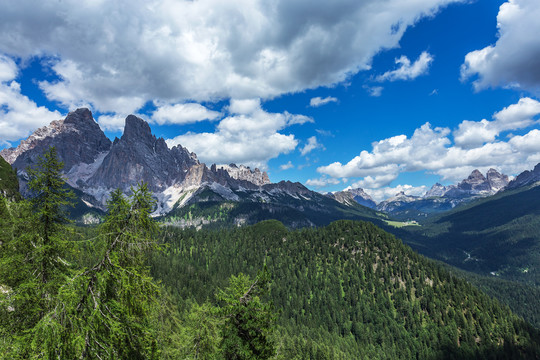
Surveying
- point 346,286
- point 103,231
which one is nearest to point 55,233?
point 103,231

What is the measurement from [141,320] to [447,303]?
595 feet

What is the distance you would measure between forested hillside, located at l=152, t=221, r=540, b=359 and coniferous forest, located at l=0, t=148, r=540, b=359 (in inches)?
28.0

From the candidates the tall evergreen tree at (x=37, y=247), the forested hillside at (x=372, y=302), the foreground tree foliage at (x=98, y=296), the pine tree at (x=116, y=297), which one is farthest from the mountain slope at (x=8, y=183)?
the pine tree at (x=116, y=297)

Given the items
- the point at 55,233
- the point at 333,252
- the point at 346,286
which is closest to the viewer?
the point at 55,233

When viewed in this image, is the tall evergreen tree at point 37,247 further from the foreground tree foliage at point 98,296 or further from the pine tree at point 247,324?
the pine tree at point 247,324

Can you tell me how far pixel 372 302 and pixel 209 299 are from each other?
94.8m

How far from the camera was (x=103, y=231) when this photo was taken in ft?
40.1

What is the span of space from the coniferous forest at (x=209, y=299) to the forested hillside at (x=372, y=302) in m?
0.71

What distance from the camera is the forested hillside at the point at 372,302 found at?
125562 mm

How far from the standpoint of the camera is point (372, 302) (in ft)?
497

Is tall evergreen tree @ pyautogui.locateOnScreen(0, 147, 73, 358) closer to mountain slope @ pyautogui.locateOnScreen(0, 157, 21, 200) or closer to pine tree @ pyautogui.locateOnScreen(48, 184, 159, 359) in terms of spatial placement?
pine tree @ pyautogui.locateOnScreen(48, 184, 159, 359)

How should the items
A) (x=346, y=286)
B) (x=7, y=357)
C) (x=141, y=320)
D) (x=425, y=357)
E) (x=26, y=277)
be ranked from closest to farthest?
(x=7, y=357), (x=141, y=320), (x=26, y=277), (x=425, y=357), (x=346, y=286)

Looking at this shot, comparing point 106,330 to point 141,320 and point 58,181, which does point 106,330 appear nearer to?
point 141,320

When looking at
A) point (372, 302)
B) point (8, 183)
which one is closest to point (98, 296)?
point (8, 183)
